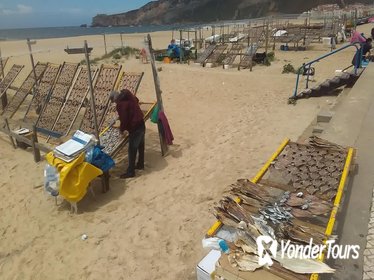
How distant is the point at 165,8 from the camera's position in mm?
136750

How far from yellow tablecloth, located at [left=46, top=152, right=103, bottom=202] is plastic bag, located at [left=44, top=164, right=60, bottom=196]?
0.09 meters

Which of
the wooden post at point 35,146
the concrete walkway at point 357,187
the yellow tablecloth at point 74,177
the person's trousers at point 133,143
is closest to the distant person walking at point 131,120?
the person's trousers at point 133,143

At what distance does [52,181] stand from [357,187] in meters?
4.13

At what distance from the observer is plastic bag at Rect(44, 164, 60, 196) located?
16.0ft

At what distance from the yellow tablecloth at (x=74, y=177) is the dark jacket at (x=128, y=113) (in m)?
1.02

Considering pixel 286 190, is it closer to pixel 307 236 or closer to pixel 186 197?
pixel 307 236

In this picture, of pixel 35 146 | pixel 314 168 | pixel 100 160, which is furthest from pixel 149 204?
pixel 35 146

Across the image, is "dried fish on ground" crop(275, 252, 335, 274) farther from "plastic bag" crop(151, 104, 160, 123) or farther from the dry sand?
"plastic bag" crop(151, 104, 160, 123)

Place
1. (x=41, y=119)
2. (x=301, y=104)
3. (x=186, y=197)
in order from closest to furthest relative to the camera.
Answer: (x=186, y=197)
(x=41, y=119)
(x=301, y=104)

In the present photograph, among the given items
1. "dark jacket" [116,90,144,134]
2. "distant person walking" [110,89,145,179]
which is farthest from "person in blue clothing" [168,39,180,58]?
"dark jacket" [116,90,144,134]

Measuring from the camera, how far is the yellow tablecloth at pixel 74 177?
479 centimetres

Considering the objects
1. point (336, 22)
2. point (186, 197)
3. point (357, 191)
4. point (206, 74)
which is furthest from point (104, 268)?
point (336, 22)

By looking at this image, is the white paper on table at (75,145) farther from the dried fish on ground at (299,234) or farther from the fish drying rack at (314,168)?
the dried fish on ground at (299,234)

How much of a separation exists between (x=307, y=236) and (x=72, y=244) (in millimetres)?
2962
